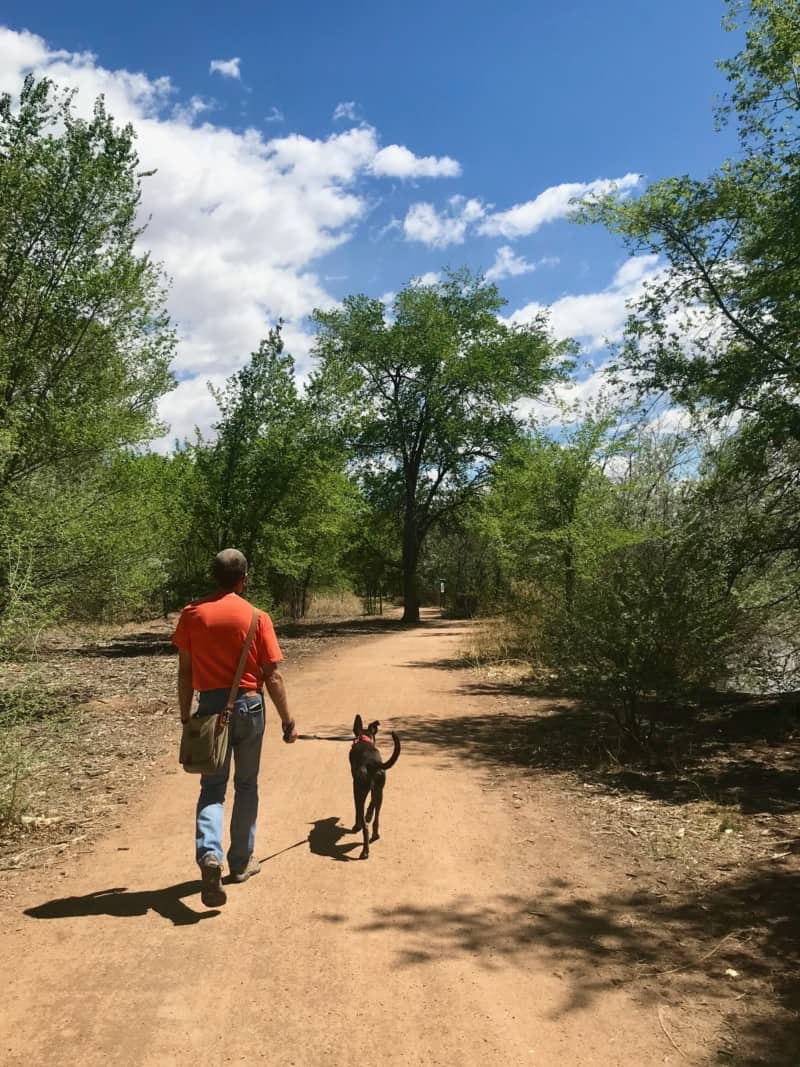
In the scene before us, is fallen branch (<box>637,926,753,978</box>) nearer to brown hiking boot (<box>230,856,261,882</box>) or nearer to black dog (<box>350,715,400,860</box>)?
black dog (<box>350,715,400,860</box>)

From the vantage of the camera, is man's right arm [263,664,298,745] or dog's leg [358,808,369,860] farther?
dog's leg [358,808,369,860]

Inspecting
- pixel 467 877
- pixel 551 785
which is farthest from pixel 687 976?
pixel 551 785

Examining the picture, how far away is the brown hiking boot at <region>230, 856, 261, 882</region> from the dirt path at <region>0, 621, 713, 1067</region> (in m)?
0.07

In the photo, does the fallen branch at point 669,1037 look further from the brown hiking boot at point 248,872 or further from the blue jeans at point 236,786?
the brown hiking boot at point 248,872

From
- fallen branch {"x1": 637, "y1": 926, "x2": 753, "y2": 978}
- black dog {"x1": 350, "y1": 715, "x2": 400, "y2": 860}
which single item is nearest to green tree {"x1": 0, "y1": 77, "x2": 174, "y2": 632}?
black dog {"x1": 350, "y1": 715, "x2": 400, "y2": 860}

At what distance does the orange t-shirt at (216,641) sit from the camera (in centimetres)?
437

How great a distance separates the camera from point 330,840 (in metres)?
5.48

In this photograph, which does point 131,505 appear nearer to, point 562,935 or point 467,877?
point 467,877

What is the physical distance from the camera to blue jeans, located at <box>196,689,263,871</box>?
14.0 feet

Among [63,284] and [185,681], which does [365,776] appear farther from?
[63,284]

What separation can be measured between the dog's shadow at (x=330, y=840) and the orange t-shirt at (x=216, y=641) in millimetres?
1561

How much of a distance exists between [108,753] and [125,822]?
2.60m

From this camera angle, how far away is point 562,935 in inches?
161

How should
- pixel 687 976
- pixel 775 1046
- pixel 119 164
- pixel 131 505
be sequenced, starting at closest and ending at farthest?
pixel 775 1046 → pixel 687 976 → pixel 119 164 → pixel 131 505
